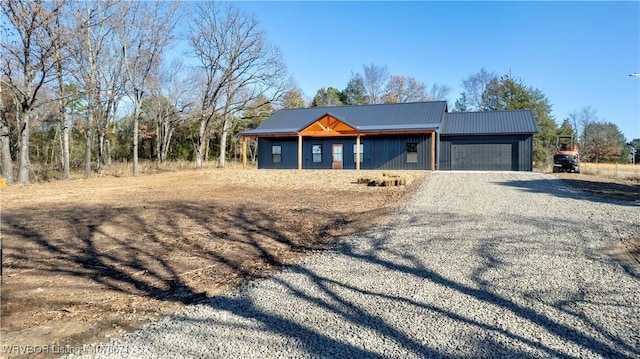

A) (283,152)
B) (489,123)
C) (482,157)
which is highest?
(489,123)

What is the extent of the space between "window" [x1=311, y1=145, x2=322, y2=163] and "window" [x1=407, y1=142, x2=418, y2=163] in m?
5.54

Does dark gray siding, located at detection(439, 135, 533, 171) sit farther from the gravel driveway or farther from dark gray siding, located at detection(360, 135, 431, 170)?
the gravel driveway

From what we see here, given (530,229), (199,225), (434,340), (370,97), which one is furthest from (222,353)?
(370,97)

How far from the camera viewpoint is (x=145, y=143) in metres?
44.0

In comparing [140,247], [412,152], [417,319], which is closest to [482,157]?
[412,152]

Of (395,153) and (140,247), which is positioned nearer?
(140,247)

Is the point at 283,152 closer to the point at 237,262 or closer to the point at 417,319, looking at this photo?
the point at 237,262

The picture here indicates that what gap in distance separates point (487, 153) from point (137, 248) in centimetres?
2112

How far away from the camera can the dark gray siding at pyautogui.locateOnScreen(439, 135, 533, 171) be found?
72.4 feet

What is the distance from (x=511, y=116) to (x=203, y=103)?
2384 centimetres

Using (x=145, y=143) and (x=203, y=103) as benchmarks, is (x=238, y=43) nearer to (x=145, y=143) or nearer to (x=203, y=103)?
(x=203, y=103)

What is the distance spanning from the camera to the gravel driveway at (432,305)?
2801 mm

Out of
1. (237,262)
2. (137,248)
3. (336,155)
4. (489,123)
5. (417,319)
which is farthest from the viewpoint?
(336,155)

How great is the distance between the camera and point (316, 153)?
2539 centimetres
